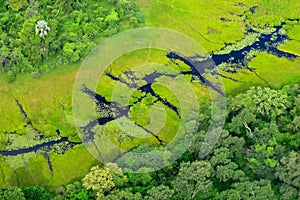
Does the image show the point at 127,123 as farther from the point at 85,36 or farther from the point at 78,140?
the point at 85,36

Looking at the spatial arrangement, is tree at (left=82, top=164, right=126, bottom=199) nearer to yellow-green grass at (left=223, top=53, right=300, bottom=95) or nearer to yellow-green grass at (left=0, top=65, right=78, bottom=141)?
yellow-green grass at (left=0, top=65, right=78, bottom=141)

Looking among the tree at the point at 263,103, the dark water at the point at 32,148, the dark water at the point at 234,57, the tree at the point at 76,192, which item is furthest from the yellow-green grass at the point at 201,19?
the tree at the point at 76,192

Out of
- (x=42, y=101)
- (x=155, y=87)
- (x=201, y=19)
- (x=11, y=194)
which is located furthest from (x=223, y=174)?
(x=201, y=19)

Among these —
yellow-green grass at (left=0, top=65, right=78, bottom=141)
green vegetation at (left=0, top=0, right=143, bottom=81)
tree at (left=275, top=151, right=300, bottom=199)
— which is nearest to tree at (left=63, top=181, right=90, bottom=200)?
yellow-green grass at (left=0, top=65, right=78, bottom=141)

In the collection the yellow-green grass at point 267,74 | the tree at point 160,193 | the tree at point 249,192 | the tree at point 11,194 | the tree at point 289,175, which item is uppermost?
the yellow-green grass at point 267,74

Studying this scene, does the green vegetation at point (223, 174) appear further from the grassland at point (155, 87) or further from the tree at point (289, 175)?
the grassland at point (155, 87)

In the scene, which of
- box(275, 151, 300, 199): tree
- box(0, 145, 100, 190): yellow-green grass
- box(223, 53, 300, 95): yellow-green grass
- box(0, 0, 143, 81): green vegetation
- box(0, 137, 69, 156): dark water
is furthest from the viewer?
box(223, 53, 300, 95): yellow-green grass
